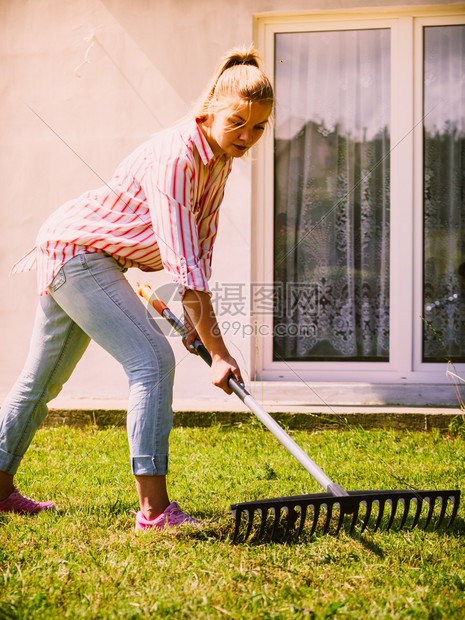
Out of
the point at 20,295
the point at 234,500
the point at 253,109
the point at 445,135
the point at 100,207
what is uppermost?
the point at 445,135

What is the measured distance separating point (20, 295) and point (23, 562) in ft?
9.89

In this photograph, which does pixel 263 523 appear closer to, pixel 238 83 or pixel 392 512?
pixel 392 512

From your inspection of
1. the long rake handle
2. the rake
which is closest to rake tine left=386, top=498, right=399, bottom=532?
the rake

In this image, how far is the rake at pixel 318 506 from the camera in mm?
2188

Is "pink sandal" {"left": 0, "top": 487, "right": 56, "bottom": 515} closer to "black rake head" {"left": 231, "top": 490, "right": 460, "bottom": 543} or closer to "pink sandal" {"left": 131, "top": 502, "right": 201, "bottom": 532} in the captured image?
"pink sandal" {"left": 131, "top": 502, "right": 201, "bottom": 532}

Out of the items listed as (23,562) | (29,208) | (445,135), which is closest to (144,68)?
(29,208)

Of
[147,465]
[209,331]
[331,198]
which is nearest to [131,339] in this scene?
[209,331]

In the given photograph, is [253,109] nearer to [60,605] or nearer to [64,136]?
[60,605]

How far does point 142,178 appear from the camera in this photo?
2346 millimetres

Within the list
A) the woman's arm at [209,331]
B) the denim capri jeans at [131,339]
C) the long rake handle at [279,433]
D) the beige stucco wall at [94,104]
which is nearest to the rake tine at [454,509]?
the long rake handle at [279,433]

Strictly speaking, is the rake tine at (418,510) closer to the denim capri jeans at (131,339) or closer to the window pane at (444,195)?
the denim capri jeans at (131,339)

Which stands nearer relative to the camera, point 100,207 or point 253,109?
point 253,109

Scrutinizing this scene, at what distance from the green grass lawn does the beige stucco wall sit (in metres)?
1.69

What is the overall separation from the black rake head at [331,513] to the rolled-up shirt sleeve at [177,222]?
0.77 metres
